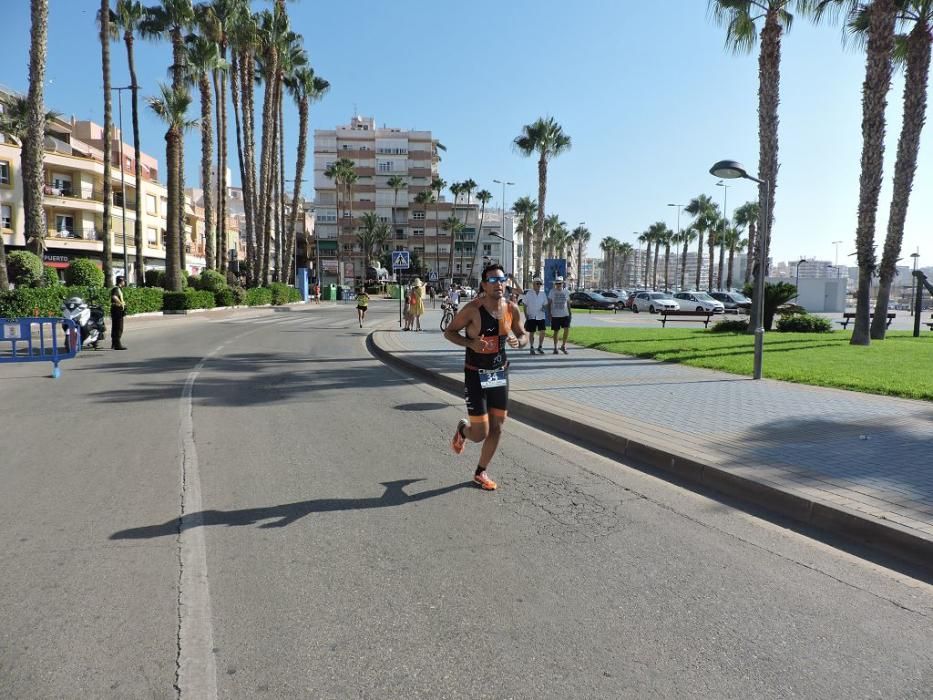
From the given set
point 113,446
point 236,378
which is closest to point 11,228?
point 236,378

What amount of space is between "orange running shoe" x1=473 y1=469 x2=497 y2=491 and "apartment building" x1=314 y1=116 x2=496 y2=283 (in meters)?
98.5

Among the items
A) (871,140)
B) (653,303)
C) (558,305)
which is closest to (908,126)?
(871,140)

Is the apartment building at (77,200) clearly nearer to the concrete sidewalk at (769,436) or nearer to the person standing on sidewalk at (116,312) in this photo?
the person standing on sidewalk at (116,312)

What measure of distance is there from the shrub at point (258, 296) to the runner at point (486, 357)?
3676cm

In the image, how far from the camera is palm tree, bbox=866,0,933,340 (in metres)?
17.5

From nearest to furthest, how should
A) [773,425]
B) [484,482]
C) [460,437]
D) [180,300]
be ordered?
1. [484,482]
2. [460,437]
3. [773,425]
4. [180,300]

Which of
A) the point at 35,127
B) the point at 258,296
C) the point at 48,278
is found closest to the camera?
the point at 35,127

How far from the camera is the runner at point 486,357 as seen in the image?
5.24 metres

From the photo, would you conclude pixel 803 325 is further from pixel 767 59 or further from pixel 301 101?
A: pixel 301 101

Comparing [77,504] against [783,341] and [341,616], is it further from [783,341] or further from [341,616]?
[783,341]

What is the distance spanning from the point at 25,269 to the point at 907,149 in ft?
93.5

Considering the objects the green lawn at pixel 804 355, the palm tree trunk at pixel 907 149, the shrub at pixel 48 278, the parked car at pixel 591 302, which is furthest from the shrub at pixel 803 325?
the shrub at pixel 48 278

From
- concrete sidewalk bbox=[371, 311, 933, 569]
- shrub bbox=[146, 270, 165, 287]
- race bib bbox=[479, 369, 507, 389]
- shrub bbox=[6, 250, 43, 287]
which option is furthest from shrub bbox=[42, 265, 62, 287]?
race bib bbox=[479, 369, 507, 389]

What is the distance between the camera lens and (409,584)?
3615 millimetres
